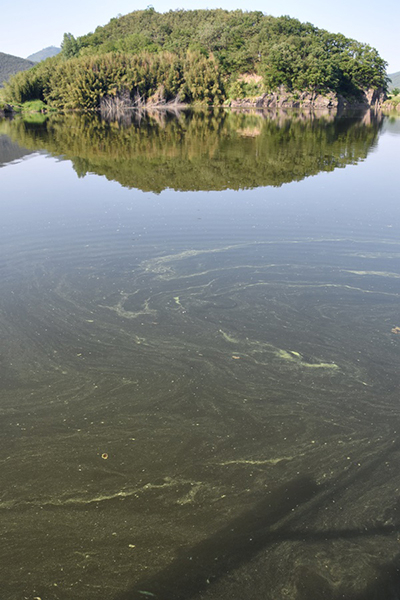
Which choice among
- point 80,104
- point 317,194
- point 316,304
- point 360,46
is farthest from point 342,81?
point 316,304

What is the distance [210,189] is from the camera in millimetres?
12195

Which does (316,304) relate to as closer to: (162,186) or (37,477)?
(37,477)

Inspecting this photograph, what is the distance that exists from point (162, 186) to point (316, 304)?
25.1ft

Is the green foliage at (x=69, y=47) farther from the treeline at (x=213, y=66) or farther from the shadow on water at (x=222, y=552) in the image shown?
the shadow on water at (x=222, y=552)

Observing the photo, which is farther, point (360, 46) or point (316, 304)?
point (360, 46)

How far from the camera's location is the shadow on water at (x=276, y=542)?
263 centimetres

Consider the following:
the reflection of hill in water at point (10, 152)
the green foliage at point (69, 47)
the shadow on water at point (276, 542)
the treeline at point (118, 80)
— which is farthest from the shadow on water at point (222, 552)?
the green foliage at point (69, 47)

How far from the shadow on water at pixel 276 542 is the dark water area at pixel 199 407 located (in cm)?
1

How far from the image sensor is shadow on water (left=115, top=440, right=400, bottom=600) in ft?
8.61

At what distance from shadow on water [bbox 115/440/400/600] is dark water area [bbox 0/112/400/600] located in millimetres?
A: 11

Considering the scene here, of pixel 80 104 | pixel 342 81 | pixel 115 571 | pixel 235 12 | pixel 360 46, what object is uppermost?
pixel 235 12

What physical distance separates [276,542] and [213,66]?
7590 centimetres

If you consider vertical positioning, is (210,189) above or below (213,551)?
above

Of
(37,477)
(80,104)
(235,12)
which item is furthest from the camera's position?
(235,12)
